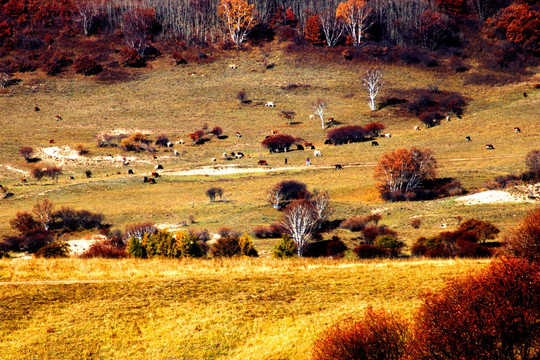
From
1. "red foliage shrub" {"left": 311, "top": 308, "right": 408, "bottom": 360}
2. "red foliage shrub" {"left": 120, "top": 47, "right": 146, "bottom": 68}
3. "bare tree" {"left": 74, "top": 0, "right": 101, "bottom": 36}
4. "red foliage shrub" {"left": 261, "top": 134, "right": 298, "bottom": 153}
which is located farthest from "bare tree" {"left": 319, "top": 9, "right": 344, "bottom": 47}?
"red foliage shrub" {"left": 311, "top": 308, "right": 408, "bottom": 360}

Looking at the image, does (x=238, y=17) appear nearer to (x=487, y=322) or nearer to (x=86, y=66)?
(x=86, y=66)

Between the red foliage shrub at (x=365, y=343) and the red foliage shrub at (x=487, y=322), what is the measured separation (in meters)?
0.86

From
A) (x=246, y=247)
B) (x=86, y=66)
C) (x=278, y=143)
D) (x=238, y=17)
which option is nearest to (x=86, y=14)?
(x=86, y=66)

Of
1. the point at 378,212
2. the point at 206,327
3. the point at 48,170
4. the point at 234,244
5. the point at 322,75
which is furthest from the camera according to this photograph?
the point at 322,75

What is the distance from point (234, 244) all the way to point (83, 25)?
504 feet

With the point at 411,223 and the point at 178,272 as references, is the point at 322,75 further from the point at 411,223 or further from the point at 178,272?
the point at 178,272

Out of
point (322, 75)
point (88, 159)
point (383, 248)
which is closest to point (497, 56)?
point (322, 75)

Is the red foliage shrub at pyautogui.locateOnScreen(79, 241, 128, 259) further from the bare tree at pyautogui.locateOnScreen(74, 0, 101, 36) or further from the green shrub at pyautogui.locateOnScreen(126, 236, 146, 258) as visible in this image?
the bare tree at pyautogui.locateOnScreen(74, 0, 101, 36)

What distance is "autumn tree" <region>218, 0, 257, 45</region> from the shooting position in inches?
6939

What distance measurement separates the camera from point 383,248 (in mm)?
46875

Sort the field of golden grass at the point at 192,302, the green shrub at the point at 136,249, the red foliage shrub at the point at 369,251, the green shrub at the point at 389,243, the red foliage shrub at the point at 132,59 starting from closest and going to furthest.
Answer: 1. the field of golden grass at the point at 192,302
2. the red foliage shrub at the point at 369,251
3. the green shrub at the point at 389,243
4. the green shrub at the point at 136,249
5. the red foliage shrub at the point at 132,59

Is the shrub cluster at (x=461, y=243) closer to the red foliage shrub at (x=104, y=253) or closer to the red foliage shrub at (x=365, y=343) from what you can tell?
the red foliage shrub at (x=104, y=253)

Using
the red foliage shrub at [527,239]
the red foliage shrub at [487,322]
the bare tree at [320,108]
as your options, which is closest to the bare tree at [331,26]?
the bare tree at [320,108]

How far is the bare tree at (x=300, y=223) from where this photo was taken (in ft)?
175
